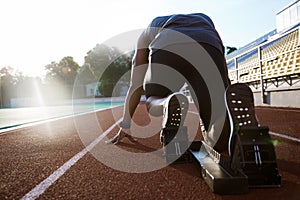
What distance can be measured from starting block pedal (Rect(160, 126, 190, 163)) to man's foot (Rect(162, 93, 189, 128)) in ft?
0.14

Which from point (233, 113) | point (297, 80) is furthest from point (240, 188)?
point (297, 80)

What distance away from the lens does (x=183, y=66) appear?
69.1 inches

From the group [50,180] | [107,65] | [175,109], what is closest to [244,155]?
[175,109]

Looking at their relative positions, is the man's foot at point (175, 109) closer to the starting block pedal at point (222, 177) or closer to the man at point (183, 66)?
the man at point (183, 66)

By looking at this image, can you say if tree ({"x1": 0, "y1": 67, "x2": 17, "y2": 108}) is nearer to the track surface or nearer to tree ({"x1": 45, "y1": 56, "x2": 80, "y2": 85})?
tree ({"x1": 45, "y1": 56, "x2": 80, "y2": 85})

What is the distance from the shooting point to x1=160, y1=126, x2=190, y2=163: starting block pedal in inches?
68.5

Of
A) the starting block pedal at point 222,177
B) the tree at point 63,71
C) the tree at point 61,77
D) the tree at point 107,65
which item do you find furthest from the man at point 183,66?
the tree at point 63,71

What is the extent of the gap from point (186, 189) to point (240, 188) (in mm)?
290

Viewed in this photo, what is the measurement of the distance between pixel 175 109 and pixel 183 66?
32cm

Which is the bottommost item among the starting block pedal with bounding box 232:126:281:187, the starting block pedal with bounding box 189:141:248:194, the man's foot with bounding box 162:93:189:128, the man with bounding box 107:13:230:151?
the starting block pedal with bounding box 189:141:248:194

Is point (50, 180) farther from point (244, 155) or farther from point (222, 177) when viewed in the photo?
point (244, 155)

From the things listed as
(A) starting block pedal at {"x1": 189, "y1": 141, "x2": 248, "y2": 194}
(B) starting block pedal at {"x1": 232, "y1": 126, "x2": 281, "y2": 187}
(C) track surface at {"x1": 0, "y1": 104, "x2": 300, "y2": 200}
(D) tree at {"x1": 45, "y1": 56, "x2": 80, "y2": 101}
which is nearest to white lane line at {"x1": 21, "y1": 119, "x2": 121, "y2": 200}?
(C) track surface at {"x1": 0, "y1": 104, "x2": 300, "y2": 200}

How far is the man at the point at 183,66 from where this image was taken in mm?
1601

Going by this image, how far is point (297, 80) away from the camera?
22.8 ft
